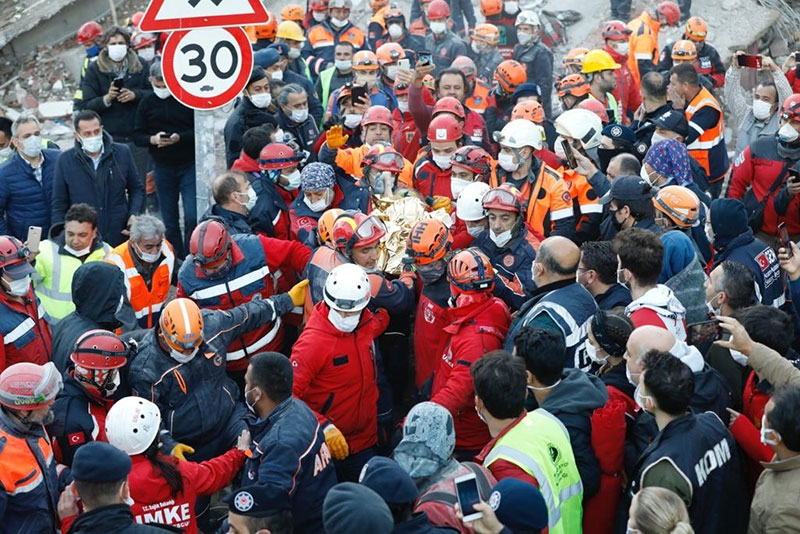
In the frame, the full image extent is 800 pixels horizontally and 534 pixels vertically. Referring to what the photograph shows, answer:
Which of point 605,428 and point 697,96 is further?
point 697,96

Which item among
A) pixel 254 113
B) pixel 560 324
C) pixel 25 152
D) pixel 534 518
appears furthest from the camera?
pixel 254 113

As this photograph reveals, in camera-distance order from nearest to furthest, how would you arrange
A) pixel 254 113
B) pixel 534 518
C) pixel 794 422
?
pixel 534 518 → pixel 794 422 → pixel 254 113

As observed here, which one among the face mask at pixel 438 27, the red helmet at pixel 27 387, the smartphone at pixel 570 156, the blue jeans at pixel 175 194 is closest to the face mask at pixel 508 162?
the smartphone at pixel 570 156

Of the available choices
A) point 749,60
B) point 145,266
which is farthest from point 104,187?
point 749,60

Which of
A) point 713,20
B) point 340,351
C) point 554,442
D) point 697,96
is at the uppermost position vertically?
point 554,442

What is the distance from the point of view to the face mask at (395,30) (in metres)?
14.4

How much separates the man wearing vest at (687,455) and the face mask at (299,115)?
607cm

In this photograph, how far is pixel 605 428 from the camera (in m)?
5.15

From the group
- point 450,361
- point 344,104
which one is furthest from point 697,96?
point 450,361

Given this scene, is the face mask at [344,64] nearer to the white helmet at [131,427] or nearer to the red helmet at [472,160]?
the red helmet at [472,160]

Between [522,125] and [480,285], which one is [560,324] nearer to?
[480,285]

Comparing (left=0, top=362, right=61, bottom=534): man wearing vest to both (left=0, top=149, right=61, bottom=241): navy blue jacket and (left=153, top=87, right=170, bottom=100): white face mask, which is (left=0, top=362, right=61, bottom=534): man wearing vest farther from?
(left=153, top=87, right=170, bottom=100): white face mask

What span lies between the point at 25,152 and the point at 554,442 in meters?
6.51

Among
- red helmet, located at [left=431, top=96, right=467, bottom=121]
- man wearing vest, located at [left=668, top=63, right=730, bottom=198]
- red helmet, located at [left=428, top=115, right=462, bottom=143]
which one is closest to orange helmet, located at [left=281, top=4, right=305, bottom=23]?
red helmet, located at [left=431, top=96, right=467, bottom=121]
